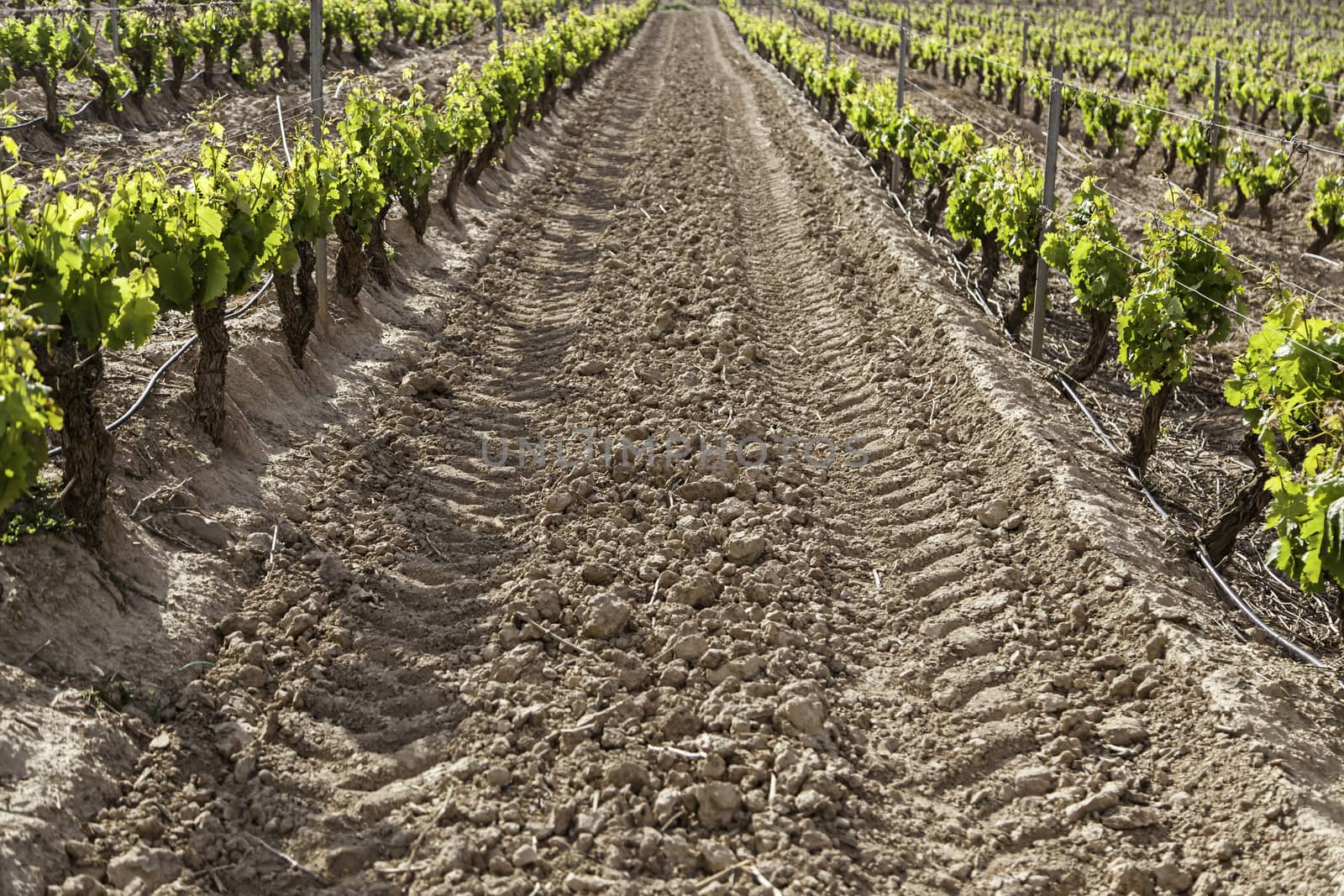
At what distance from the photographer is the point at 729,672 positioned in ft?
15.4

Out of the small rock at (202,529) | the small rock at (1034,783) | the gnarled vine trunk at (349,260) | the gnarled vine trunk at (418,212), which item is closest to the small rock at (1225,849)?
the small rock at (1034,783)

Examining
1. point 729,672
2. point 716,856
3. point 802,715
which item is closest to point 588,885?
point 716,856

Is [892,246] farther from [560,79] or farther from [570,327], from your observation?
[560,79]

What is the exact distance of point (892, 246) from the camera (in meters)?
10.4

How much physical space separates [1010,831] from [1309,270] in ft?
35.0

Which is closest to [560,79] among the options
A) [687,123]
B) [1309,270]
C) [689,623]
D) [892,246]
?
[687,123]

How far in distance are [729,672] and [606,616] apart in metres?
0.60

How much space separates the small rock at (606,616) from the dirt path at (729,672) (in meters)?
0.02

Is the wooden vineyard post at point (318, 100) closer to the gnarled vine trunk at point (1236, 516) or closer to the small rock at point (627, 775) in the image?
the small rock at point (627, 775)

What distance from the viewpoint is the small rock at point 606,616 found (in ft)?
16.3

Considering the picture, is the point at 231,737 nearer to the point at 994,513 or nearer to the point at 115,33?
the point at 994,513

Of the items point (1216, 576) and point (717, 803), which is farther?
point (1216, 576)

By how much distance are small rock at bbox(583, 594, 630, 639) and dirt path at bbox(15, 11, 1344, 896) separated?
2 centimetres

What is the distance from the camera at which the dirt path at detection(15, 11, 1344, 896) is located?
3818 mm
